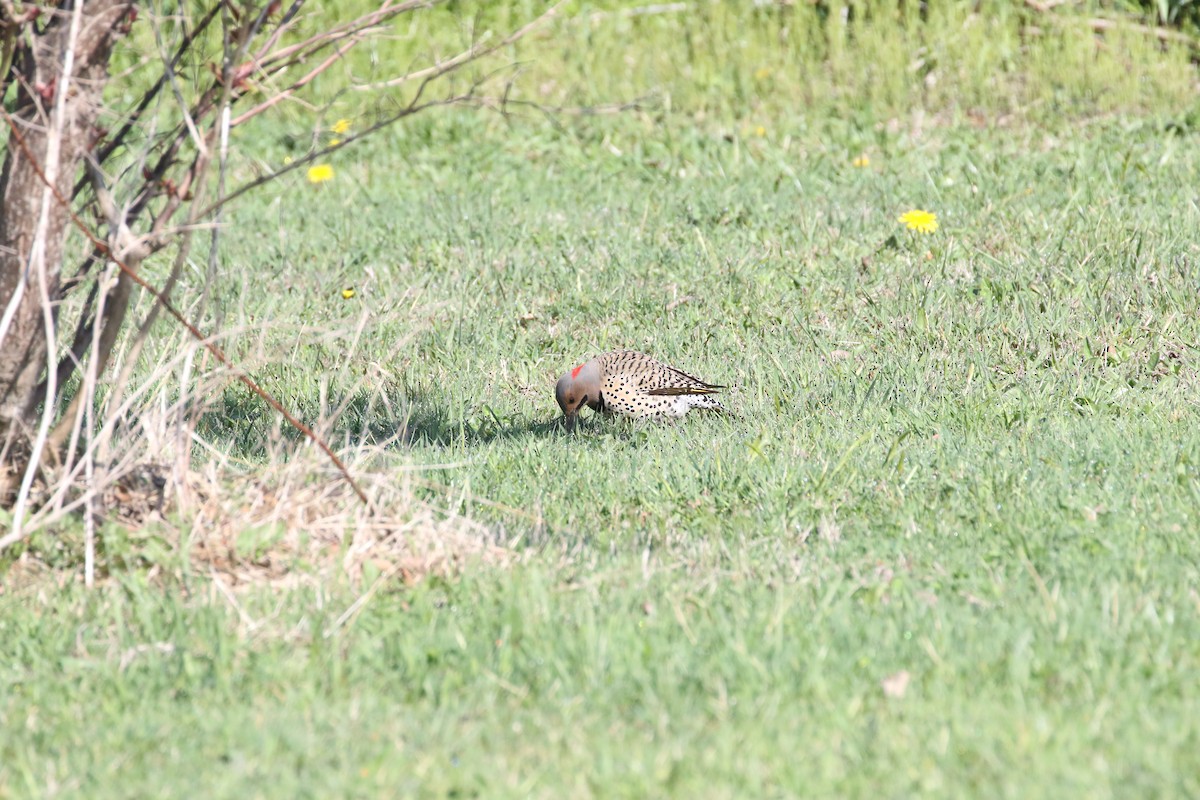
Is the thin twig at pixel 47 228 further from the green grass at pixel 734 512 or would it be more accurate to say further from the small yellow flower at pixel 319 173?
the small yellow flower at pixel 319 173

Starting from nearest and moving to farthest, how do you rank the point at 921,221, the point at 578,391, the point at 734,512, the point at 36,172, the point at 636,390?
the point at 36,172 → the point at 734,512 → the point at 578,391 → the point at 636,390 → the point at 921,221

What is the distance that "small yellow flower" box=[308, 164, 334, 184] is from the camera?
9.65 metres

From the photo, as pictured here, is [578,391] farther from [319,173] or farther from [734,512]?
[319,173]

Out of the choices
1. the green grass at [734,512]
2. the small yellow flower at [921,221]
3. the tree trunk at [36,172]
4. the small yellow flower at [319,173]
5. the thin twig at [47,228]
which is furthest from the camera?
the small yellow flower at [319,173]

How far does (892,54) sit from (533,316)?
4995mm

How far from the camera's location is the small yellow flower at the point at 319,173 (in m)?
9.65

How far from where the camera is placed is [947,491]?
470 cm

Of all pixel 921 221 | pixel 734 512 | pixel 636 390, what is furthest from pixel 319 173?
pixel 734 512

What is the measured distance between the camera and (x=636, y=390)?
19.8 ft

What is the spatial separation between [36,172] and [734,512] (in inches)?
93.4

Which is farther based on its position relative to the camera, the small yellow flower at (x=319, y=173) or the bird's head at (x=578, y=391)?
the small yellow flower at (x=319, y=173)

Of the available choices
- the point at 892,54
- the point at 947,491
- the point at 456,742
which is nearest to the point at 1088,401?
the point at 947,491

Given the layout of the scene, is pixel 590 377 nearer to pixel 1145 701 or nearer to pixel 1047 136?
pixel 1145 701

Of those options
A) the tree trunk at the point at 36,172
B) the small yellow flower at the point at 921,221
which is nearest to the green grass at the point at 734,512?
the small yellow flower at the point at 921,221
